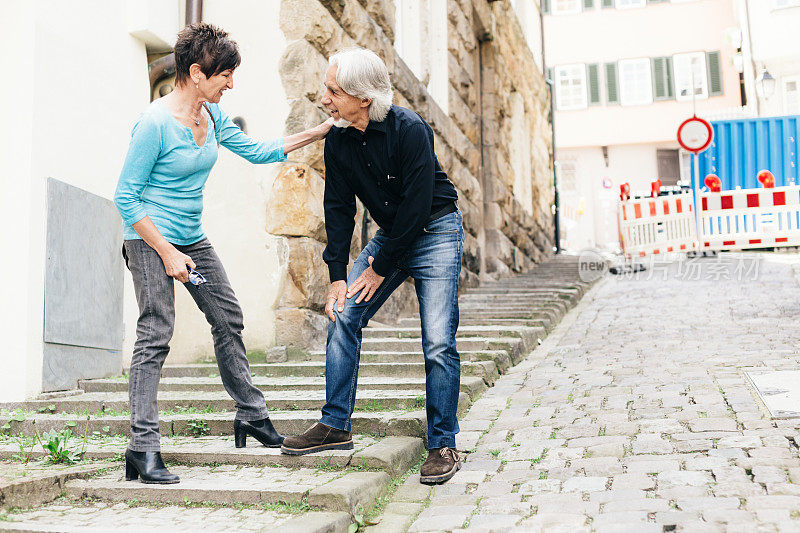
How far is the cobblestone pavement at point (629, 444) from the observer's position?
3152 mm

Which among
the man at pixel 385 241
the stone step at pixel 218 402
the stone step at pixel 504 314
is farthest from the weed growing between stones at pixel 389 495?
the stone step at pixel 504 314

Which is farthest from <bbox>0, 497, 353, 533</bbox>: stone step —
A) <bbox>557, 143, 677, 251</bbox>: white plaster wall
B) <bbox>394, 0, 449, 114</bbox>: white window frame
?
<bbox>557, 143, 677, 251</bbox>: white plaster wall

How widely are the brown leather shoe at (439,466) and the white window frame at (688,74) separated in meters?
26.3

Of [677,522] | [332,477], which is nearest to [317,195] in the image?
[332,477]

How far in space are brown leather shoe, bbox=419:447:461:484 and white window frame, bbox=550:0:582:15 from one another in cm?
2802

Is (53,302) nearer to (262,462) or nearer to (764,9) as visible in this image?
(262,462)

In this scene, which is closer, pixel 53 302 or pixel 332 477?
pixel 332 477

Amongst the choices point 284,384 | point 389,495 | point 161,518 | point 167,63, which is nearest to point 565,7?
point 167,63

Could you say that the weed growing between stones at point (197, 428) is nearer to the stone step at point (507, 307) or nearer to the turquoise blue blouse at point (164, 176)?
the turquoise blue blouse at point (164, 176)

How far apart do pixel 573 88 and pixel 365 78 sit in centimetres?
2696

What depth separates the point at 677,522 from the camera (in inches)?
117

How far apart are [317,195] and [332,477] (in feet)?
10.3

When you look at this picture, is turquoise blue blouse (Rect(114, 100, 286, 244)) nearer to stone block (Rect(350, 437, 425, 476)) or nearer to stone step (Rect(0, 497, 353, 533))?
stone step (Rect(0, 497, 353, 533))

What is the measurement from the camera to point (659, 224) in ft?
34.2
